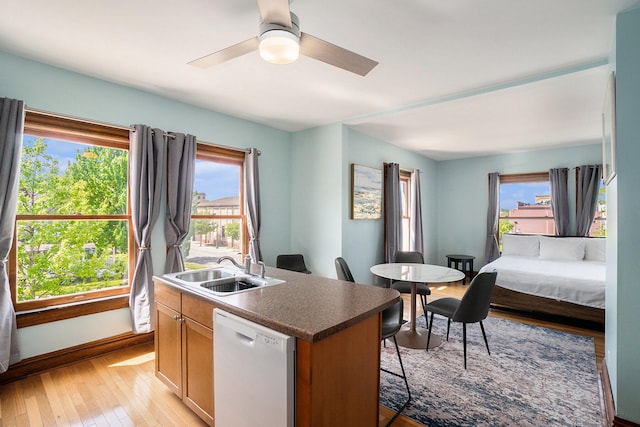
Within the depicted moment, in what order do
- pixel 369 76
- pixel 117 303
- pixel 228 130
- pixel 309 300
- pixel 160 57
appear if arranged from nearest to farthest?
pixel 309 300 → pixel 160 57 → pixel 369 76 → pixel 117 303 → pixel 228 130

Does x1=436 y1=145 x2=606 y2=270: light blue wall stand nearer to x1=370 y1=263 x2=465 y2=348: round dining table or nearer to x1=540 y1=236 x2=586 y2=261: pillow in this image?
x1=540 y1=236 x2=586 y2=261: pillow

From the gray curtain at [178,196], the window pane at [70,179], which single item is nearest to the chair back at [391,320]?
the gray curtain at [178,196]

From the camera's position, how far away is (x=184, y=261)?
Result: 3.44 m

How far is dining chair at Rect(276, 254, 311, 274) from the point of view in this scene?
13.3 feet

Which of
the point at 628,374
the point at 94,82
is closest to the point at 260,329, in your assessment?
the point at 628,374

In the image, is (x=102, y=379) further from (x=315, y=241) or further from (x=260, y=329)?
(x=315, y=241)

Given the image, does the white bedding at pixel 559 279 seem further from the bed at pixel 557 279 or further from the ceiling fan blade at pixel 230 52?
the ceiling fan blade at pixel 230 52

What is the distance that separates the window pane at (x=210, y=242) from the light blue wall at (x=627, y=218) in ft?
11.7

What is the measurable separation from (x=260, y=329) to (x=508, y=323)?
3602 mm

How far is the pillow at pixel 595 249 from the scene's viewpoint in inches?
182

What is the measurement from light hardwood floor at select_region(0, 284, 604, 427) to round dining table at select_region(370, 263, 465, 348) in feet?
3.71

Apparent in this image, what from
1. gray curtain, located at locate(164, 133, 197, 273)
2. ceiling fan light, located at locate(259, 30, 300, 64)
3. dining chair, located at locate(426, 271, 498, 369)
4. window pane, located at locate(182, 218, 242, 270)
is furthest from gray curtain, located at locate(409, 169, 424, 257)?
ceiling fan light, located at locate(259, 30, 300, 64)

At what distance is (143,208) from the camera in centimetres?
298

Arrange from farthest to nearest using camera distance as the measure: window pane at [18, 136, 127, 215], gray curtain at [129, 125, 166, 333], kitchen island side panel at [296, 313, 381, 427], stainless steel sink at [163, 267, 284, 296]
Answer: gray curtain at [129, 125, 166, 333], window pane at [18, 136, 127, 215], stainless steel sink at [163, 267, 284, 296], kitchen island side panel at [296, 313, 381, 427]
